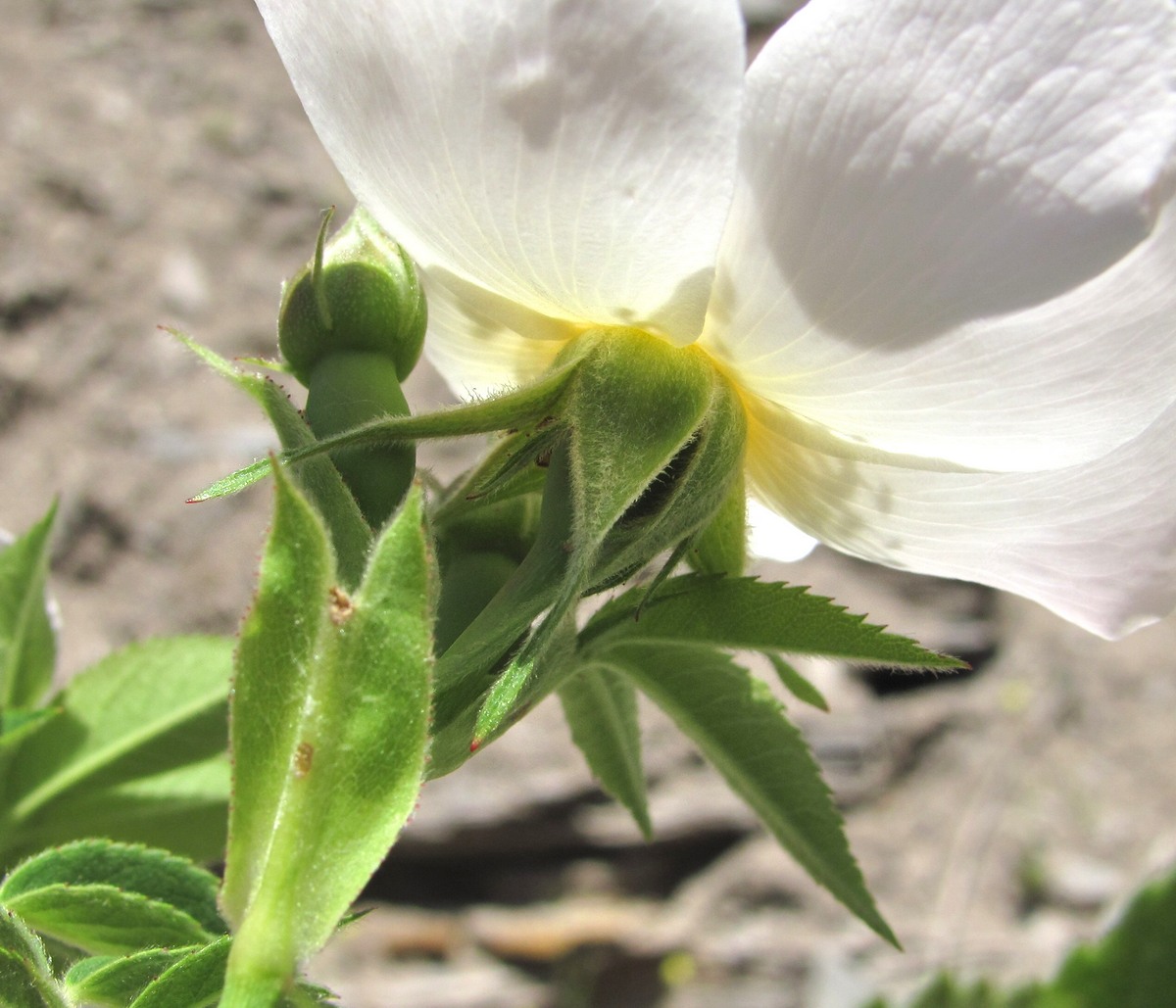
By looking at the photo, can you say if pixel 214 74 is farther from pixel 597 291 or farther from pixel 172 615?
pixel 597 291

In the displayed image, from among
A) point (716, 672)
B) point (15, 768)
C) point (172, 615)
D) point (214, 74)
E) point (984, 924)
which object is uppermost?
point (716, 672)

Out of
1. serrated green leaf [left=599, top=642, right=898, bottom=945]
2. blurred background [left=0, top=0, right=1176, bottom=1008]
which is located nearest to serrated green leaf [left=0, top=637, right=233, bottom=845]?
serrated green leaf [left=599, top=642, right=898, bottom=945]

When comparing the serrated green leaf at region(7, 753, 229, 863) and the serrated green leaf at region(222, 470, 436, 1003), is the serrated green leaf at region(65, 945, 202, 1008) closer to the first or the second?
the serrated green leaf at region(222, 470, 436, 1003)

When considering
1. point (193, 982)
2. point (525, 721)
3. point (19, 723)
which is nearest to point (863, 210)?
point (193, 982)

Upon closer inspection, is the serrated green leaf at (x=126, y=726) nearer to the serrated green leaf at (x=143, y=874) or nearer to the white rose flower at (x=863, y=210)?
the serrated green leaf at (x=143, y=874)

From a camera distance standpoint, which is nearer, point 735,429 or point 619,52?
point 619,52

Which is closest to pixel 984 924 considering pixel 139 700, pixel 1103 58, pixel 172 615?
pixel 172 615

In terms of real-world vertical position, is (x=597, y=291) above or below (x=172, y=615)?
above
